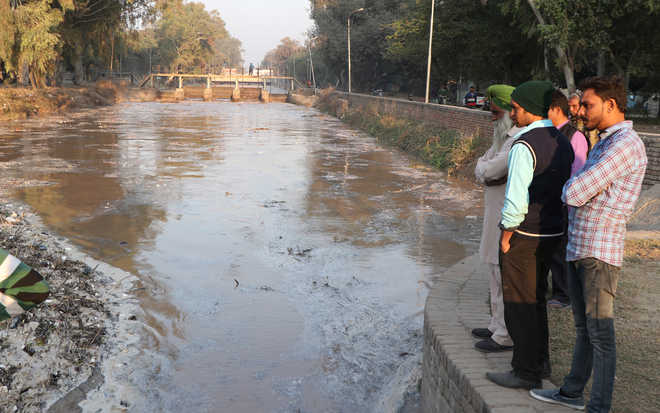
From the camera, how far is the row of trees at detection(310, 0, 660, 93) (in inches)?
798

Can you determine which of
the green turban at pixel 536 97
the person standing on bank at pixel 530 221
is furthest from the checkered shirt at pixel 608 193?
the green turban at pixel 536 97

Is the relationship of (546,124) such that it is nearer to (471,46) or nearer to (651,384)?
(651,384)

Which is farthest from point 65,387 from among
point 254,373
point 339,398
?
point 339,398

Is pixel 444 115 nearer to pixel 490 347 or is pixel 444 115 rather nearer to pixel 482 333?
pixel 482 333

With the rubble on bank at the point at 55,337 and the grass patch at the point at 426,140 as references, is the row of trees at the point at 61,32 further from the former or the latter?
the rubble on bank at the point at 55,337

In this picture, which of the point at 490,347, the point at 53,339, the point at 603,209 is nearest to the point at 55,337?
the point at 53,339

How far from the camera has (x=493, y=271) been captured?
3955 millimetres

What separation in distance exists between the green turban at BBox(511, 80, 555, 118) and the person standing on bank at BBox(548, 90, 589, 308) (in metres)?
0.13

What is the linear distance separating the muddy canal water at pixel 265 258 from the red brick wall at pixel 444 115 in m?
1.84

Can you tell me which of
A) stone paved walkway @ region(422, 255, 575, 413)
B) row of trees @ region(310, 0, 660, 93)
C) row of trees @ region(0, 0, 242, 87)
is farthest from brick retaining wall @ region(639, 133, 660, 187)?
row of trees @ region(0, 0, 242, 87)

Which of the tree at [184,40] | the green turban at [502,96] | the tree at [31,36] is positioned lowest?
the green turban at [502,96]

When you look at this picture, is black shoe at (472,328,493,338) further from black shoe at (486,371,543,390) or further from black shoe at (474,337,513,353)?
black shoe at (486,371,543,390)

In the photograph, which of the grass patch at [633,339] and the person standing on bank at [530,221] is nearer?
the person standing on bank at [530,221]

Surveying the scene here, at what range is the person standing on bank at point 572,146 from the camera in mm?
3686
